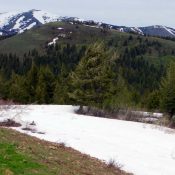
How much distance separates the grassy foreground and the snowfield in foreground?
1.98 m

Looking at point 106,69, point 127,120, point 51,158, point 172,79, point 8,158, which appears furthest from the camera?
point 172,79

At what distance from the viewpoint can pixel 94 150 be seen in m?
19.2

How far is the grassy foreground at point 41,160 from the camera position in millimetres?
11945

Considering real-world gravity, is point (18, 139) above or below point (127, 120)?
above

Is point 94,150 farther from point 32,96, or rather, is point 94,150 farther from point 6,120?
point 32,96

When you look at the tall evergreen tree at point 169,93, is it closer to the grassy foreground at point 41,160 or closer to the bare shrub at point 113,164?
the bare shrub at point 113,164

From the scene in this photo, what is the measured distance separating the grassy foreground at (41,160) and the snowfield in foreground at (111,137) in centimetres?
198

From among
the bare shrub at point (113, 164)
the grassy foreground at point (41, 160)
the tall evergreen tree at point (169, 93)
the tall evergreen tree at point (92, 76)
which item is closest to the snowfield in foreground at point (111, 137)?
the bare shrub at point (113, 164)

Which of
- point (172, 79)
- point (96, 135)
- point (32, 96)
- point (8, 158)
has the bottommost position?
point (32, 96)

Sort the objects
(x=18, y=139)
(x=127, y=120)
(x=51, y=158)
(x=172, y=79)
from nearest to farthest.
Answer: (x=51, y=158)
(x=18, y=139)
(x=127, y=120)
(x=172, y=79)

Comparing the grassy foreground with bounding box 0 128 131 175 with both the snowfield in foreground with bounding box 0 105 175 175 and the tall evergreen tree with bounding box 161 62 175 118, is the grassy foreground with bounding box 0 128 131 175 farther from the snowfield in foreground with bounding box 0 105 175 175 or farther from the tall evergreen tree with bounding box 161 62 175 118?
the tall evergreen tree with bounding box 161 62 175 118

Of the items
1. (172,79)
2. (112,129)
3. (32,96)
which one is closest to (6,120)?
(112,129)

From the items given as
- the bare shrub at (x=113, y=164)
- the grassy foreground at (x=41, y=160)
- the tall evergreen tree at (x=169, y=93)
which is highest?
the grassy foreground at (x=41, y=160)

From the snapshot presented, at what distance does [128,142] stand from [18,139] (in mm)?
7708
